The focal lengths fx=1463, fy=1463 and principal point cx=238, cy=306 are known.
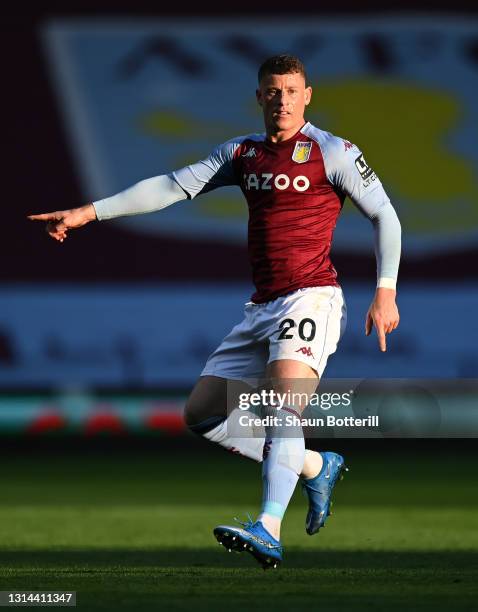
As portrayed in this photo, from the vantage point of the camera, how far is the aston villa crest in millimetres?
5691

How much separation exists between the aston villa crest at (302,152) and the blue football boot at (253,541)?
56.3 inches

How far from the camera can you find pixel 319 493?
6.03 metres

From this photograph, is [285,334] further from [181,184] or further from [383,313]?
[181,184]

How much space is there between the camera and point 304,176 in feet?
18.6

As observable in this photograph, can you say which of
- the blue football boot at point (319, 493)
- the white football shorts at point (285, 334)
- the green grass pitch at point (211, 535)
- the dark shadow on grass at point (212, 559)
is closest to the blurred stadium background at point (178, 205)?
the green grass pitch at point (211, 535)

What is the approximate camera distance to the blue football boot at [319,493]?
6023 mm

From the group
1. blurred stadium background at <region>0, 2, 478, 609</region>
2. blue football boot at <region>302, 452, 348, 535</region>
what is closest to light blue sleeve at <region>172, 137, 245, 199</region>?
blue football boot at <region>302, 452, 348, 535</region>

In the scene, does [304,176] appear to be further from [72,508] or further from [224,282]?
[224,282]

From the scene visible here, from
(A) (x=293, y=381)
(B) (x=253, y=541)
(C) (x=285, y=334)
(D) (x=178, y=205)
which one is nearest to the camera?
(B) (x=253, y=541)

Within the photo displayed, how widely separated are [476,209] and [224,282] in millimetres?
2867

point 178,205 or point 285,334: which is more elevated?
point 178,205

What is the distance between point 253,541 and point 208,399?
3.06 feet

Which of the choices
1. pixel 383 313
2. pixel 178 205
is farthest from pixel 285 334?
pixel 178 205

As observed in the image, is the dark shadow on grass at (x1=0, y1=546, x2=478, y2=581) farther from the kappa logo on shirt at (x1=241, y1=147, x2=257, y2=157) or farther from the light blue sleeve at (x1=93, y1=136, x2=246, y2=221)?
the kappa logo on shirt at (x1=241, y1=147, x2=257, y2=157)
